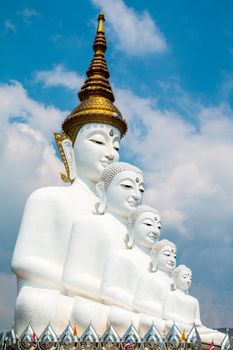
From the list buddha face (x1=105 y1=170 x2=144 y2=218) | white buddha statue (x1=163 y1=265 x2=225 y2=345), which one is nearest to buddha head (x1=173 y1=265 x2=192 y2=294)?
white buddha statue (x1=163 y1=265 x2=225 y2=345)

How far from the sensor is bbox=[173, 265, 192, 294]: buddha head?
41.0ft

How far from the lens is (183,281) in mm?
12547

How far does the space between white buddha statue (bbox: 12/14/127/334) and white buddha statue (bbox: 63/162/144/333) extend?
0.34 metres

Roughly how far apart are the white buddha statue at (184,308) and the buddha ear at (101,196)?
2.35 meters

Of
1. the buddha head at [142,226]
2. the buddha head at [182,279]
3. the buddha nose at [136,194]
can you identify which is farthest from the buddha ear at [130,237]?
the buddha head at [182,279]

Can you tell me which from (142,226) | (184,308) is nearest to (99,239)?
(142,226)

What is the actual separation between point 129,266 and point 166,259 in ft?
7.50

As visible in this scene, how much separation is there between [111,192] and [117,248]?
130 cm

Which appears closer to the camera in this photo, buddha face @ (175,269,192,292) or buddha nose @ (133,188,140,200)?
buddha nose @ (133,188,140,200)

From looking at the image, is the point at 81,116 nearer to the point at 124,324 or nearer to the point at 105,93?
the point at 105,93

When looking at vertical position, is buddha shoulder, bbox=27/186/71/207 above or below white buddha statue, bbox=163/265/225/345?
above

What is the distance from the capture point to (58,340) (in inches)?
289

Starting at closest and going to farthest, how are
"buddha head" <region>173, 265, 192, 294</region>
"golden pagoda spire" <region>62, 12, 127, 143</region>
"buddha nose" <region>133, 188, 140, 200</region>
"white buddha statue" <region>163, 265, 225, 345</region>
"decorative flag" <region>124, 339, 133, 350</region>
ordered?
"decorative flag" <region>124, 339, 133, 350</region> → "buddha nose" <region>133, 188, 140, 200</region> → "white buddha statue" <region>163, 265, 225, 345</region> → "golden pagoda spire" <region>62, 12, 127, 143</region> → "buddha head" <region>173, 265, 192, 294</region>

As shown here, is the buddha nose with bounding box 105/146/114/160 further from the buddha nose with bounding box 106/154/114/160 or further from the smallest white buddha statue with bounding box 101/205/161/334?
the smallest white buddha statue with bounding box 101/205/161/334
